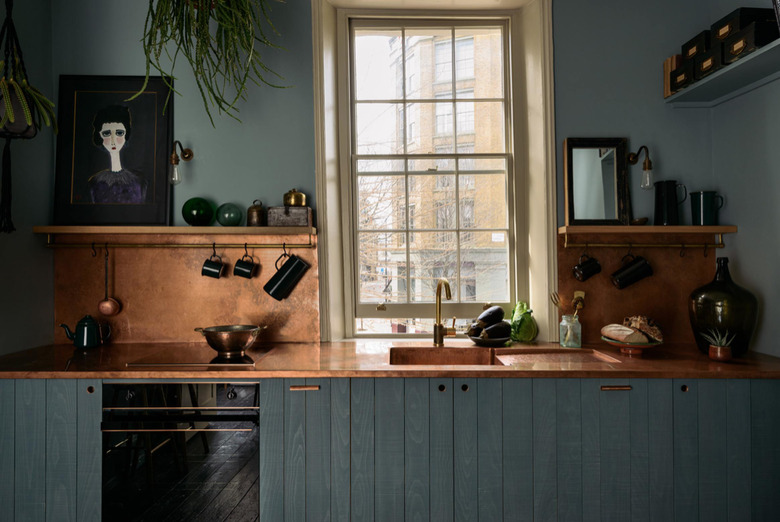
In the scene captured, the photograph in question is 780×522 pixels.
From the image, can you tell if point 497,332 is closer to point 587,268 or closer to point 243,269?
point 587,268

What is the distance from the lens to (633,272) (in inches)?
97.7

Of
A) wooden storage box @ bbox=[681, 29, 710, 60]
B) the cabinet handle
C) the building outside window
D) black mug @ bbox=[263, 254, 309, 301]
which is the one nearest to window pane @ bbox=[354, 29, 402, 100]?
the building outside window

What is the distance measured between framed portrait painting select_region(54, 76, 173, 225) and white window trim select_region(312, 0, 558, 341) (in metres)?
0.89

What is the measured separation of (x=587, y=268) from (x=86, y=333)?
2.71 metres

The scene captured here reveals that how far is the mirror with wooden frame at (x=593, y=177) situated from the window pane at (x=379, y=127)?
99 cm

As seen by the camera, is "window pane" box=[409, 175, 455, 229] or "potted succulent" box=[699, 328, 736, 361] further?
"window pane" box=[409, 175, 455, 229]

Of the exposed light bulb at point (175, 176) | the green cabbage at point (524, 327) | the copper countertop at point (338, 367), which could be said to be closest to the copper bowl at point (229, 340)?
the copper countertop at point (338, 367)

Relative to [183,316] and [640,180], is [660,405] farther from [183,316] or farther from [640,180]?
[183,316]

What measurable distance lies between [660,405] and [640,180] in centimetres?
125

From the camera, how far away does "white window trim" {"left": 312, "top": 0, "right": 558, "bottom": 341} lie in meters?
2.57

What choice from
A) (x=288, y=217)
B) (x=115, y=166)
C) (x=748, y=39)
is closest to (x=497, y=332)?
(x=288, y=217)

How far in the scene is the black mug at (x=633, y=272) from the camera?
8.14ft

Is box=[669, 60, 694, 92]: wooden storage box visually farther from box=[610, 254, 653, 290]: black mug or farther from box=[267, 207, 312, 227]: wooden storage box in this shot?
box=[267, 207, 312, 227]: wooden storage box

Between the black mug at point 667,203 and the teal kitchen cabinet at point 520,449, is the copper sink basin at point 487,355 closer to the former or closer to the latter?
the teal kitchen cabinet at point 520,449
